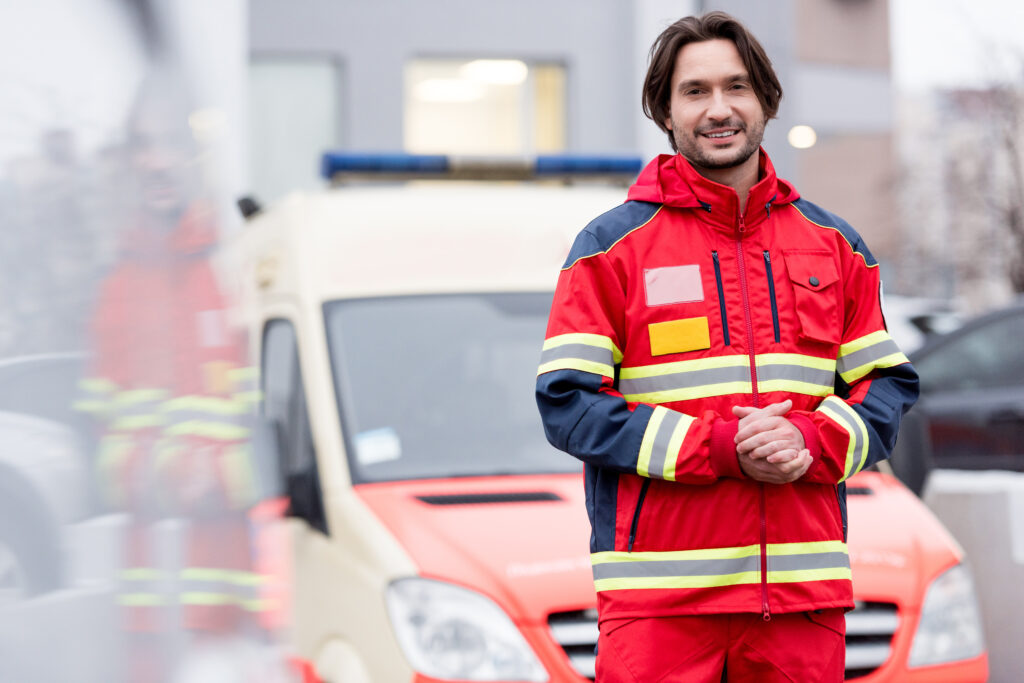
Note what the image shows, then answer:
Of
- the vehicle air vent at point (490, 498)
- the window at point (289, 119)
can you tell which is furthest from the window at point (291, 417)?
the window at point (289, 119)

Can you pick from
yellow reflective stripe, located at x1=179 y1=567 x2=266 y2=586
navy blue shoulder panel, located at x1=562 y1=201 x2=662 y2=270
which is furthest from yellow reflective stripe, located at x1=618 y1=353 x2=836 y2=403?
yellow reflective stripe, located at x1=179 y1=567 x2=266 y2=586

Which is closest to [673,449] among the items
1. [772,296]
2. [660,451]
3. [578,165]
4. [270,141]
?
[660,451]

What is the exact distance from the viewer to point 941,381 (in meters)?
9.20

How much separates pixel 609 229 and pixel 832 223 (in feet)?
1.54

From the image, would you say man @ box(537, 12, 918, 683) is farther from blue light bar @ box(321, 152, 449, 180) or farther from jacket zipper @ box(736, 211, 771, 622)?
blue light bar @ box(321, 152, 449, 180)

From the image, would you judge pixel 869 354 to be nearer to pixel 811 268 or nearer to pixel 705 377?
pixel 811 268

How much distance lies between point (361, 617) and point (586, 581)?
0.64m

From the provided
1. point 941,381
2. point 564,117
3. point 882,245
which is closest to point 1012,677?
point 941,381

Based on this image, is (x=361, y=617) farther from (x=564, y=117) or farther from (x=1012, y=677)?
(x=564, y=117)

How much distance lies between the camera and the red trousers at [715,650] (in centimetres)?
235

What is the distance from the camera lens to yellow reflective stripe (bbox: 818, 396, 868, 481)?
239 centimetres

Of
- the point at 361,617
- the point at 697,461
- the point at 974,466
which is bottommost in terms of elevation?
the point at 974,466

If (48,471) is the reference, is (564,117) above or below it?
above

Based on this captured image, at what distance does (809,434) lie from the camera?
2342mm
